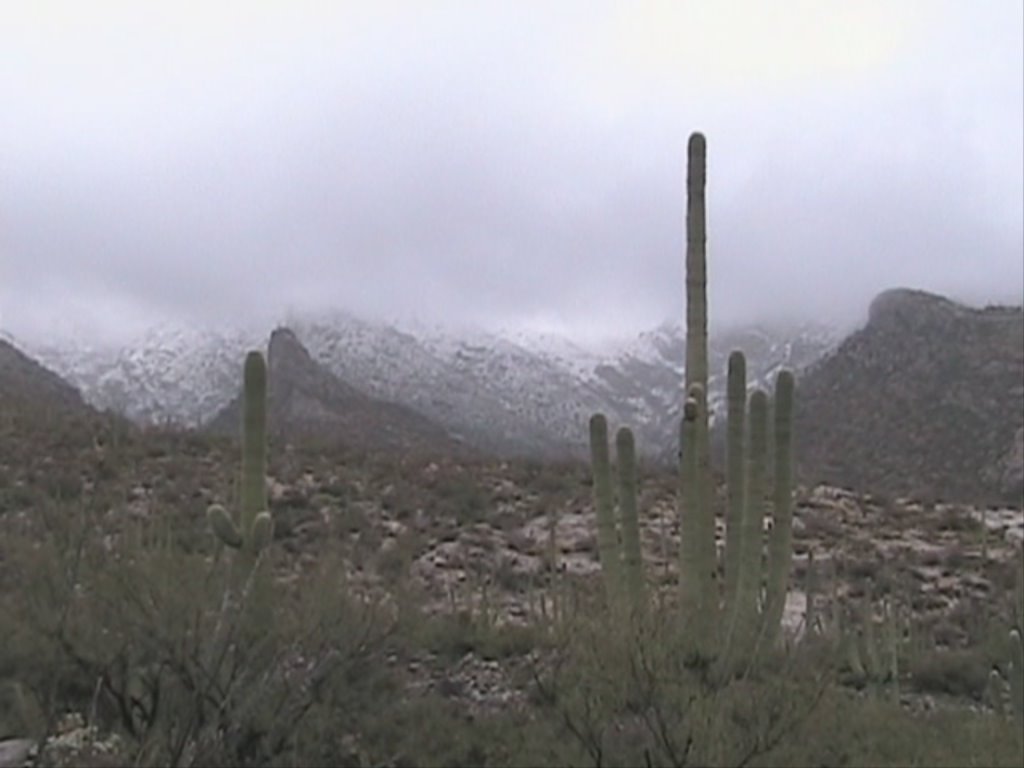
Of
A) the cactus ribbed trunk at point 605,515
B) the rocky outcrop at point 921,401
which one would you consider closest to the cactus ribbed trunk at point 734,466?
the cactus ribbed trunk at point 605,515

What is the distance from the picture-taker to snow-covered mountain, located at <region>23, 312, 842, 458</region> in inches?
3305

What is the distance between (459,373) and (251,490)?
88.6 m

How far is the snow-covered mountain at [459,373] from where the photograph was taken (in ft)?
275

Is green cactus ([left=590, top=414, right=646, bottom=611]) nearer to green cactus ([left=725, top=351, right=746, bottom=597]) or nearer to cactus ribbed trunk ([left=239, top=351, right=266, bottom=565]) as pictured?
green cactus ([left=725, top=351, right=746, bottom=597])

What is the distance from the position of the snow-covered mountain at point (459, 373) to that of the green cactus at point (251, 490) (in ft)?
192

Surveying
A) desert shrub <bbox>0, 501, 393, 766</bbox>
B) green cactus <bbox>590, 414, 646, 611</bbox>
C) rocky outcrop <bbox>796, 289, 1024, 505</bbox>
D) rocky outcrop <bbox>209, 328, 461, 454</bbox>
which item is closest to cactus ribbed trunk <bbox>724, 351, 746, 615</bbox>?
green cactus <bbox>590, 414, 646, 611</bbox>

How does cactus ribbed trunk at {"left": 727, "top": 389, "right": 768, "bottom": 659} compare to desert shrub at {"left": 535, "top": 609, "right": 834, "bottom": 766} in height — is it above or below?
above

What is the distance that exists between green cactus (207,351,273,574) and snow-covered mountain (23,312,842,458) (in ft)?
192

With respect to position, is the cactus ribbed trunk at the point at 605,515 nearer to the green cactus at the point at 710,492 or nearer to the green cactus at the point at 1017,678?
the green cactus at the point at 710,492

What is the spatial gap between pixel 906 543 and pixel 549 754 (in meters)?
11.8

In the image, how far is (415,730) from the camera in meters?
10.1

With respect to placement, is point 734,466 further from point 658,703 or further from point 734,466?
point 658,703

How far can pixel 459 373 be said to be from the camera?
99.9m

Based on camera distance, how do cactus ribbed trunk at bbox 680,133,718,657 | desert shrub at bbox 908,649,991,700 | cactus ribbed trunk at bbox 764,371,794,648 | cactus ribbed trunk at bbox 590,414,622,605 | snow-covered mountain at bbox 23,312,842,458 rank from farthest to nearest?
snow-covered mountain at bbox 23,312,842,458, desert shrub at bbox 908,649,991,700, cactus ribbed trunk at bbox 590,414,622,605, cactus ribbed trunk at bbox 764,371,794,648, cactus ribbed trunk at bbox 680,133,718,657
